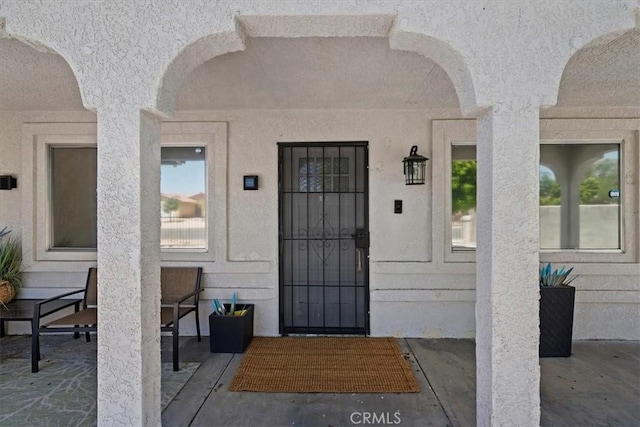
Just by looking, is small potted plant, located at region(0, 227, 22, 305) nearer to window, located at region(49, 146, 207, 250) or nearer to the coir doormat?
window, located at region(49, 146, 207, 250)

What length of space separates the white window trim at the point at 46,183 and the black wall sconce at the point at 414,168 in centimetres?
208

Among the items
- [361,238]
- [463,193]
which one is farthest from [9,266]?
[463,193]

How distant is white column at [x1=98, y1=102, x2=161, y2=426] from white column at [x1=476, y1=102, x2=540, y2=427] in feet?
6.35

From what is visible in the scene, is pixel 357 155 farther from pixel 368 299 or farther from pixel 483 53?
pixel 483 53

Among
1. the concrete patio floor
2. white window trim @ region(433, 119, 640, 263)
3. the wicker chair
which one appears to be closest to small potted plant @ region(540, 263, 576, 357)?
the concrete patio floor

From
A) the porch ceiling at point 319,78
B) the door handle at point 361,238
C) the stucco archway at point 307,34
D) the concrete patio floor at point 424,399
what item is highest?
the porch ceiling at point 319,78

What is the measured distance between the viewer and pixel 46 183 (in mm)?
4184

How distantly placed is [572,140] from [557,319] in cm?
203

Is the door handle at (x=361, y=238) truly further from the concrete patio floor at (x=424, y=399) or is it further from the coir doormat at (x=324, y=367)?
the concrete patio floor at (x=424, y=399)

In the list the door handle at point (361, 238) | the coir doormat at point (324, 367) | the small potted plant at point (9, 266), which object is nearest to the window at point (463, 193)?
the door handle at point (361, 238)

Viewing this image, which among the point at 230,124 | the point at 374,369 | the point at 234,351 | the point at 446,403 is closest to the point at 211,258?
the point at 234,351

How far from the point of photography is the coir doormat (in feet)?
9.68

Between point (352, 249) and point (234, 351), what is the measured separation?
1.69 m

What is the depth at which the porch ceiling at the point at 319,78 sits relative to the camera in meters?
2.57
